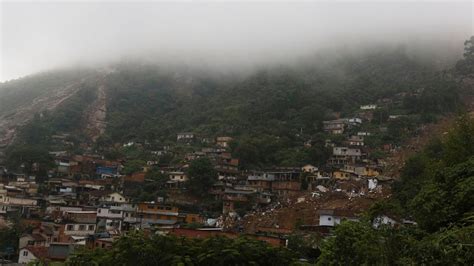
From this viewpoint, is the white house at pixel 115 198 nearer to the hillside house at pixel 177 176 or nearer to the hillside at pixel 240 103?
the hillside house at pixel 177 176

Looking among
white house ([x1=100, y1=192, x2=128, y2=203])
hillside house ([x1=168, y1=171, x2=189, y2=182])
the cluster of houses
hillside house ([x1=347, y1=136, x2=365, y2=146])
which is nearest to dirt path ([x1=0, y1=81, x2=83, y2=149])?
the cluster of houses

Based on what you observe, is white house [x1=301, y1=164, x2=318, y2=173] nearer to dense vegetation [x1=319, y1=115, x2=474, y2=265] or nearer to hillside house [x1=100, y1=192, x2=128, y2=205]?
hillside house [x1=100, y1=192, x2=128, y2=205]

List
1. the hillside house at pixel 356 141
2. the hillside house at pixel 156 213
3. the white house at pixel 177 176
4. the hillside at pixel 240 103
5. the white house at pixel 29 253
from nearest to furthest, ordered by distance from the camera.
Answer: the white house at pixel 29 253 → the hillside house at pixel 156 213 → the white house at pixel 177 176 → the hillside house at pixel 356 141 → the hillside at pixel 240 103

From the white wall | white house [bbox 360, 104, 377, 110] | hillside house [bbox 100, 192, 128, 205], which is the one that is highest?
white house [bbox 360, 104, 377, 110]

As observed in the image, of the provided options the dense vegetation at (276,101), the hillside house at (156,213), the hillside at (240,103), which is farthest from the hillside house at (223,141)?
the hillside house at (156,213)

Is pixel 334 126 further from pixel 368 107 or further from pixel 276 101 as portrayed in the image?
pixel 276 101

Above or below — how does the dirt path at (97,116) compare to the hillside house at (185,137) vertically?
above

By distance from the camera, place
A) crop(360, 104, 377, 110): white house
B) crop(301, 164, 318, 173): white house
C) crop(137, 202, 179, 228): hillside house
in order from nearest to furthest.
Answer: crop(137, 202, 179, 228): hillside house < crop(301, 164, 318, 173): white house < crop(360, 104, 377, 110): white house
